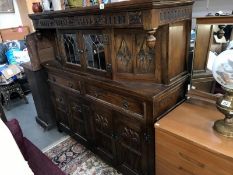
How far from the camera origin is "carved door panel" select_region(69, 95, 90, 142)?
6.19ft

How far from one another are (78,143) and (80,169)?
0.41m

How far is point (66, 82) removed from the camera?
1988 millimetres

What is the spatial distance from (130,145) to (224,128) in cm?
71

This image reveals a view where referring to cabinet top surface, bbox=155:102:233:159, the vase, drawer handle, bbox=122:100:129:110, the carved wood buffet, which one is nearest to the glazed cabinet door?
the carved wood buffet

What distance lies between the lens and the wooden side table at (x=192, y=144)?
3.31 feet

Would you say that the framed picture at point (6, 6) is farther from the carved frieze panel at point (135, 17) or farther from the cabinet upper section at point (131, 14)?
the carved frieze panel at point (135, 17)

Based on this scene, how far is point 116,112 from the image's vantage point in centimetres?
153

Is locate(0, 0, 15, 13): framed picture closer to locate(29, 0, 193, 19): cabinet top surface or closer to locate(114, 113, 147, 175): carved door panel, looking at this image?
locate(29, 0, 193, 19): cabinet top surface

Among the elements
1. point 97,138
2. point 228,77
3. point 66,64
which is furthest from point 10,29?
point 228,77

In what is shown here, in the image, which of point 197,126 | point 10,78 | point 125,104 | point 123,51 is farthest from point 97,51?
point 10,78

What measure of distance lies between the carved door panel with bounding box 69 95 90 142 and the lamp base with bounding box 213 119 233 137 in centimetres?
110

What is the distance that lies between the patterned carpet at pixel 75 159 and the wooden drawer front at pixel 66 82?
737mm

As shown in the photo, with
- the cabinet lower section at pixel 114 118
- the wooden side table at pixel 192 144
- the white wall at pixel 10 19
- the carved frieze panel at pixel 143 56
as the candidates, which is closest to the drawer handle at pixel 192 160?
the wooden side table at pixel 192 144

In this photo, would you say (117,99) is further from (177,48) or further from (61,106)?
(61,106)
